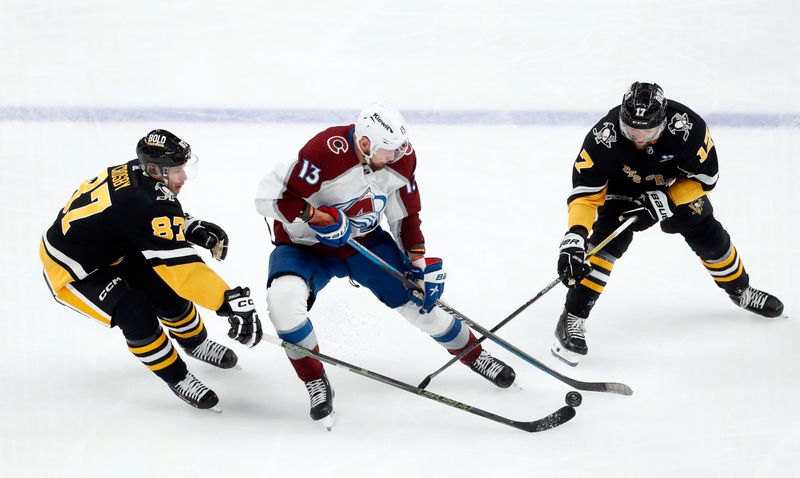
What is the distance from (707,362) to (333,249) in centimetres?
149

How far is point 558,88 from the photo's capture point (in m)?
4.95

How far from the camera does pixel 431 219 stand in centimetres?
402

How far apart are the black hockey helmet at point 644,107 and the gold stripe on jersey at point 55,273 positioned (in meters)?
Result: 1.99

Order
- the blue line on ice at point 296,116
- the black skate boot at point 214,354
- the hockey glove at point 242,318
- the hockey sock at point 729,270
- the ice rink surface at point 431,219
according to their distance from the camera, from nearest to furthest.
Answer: the hockey glove at point 242,318, the ice rink surface at point 431,219, the black skate boot at point 214,354, the hockey sock at point 729,270, the blue line on ice at point 296,116

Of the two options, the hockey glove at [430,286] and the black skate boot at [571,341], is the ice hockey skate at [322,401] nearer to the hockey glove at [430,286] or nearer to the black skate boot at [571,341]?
the hockey glove at [430,286]

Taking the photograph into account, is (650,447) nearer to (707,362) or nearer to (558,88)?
(707,362)

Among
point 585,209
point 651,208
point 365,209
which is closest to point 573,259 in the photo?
Answer: point 585,209

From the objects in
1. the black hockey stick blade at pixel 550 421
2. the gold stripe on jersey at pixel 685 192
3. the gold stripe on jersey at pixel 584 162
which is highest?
the gold stripe on jersey at pixel 584 162

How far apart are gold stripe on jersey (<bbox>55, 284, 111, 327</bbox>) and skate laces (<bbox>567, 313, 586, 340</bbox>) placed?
→ 171 cm

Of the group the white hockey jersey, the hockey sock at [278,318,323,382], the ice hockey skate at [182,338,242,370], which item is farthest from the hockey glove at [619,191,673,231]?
the ice hockey skate at [182,338,242,370]

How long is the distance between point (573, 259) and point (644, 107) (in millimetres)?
581

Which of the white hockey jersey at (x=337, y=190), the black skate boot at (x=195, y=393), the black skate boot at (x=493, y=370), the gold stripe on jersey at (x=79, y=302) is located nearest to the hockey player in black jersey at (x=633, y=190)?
the black skate boot at (x=493, y=370)

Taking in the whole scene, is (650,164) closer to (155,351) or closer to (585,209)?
(585,209)

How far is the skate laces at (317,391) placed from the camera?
2.79 metres
